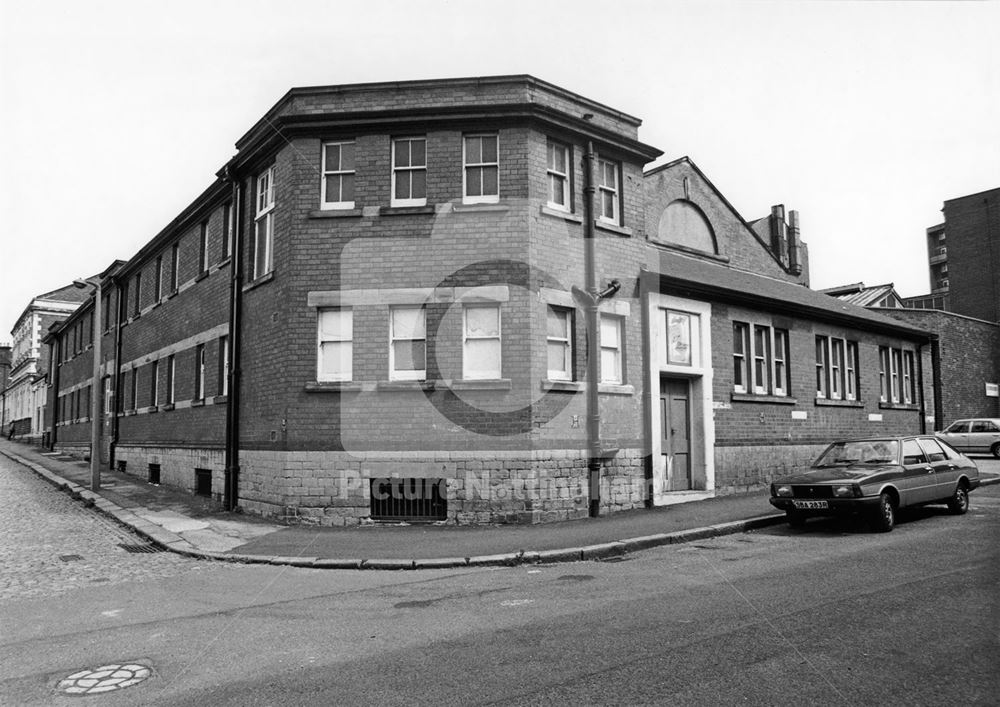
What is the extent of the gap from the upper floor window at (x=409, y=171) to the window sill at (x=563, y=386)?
4.23 m

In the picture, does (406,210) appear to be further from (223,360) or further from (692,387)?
(692,387)

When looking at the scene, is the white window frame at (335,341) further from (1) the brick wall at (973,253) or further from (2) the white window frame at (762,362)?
(1) the brick wall at (973,253)

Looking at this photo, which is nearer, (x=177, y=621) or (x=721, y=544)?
(x=177, y=621)

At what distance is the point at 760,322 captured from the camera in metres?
18.8

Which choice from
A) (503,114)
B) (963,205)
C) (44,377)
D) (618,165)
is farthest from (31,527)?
(963,205)

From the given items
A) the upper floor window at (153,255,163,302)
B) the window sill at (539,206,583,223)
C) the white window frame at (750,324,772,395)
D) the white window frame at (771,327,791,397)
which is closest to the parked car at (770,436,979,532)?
the white window frame at (750,324,772,395)

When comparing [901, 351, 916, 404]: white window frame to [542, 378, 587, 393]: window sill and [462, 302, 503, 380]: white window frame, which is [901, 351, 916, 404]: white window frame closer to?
[542, 378, 587, 393]: window sill

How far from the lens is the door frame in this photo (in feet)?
50.3

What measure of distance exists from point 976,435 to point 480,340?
23705mm

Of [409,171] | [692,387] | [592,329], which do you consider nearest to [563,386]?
[592,329]

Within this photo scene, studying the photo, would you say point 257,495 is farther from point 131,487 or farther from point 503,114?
point 503,114

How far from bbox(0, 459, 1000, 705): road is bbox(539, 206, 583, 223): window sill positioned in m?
6.84

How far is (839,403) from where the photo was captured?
20906 millimetres

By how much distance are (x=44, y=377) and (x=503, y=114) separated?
5030 centimetres
